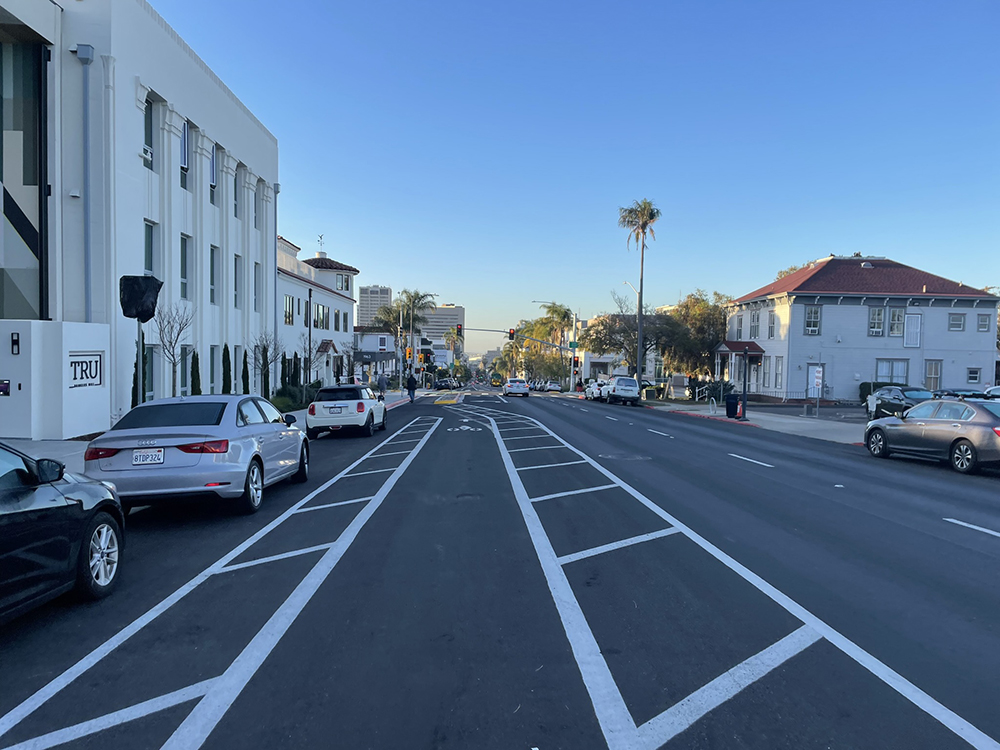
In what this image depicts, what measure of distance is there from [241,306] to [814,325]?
115 feet

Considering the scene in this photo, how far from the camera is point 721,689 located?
4238mm

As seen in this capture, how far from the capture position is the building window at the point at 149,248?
21594 millimetres

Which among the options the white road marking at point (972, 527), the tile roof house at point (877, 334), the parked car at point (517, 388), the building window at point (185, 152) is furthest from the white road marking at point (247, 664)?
the parked car at point (517, 388)

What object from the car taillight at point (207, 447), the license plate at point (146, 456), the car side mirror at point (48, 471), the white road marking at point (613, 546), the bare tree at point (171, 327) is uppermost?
the bare tree at point (171, 327)

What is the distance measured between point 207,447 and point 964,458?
565 inches

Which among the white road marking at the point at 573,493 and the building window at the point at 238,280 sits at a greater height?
the building window at the point at 238,280

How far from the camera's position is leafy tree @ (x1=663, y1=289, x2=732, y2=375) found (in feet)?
192

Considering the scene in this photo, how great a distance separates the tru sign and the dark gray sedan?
19.4 meters

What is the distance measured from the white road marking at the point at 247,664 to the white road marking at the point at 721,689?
232 cm

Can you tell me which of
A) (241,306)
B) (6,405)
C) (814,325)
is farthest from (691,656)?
(814,325)

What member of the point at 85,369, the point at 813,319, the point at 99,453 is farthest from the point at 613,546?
the point at 813,319

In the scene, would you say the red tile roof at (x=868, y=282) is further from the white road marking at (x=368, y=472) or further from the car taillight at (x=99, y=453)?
the car taillight at (x=99, y=453)

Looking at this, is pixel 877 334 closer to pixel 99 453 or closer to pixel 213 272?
pixel 213 272

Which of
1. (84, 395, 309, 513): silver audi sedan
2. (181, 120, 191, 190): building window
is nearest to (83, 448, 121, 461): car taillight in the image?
(84, 395, 309, 513): silver audi sedan
